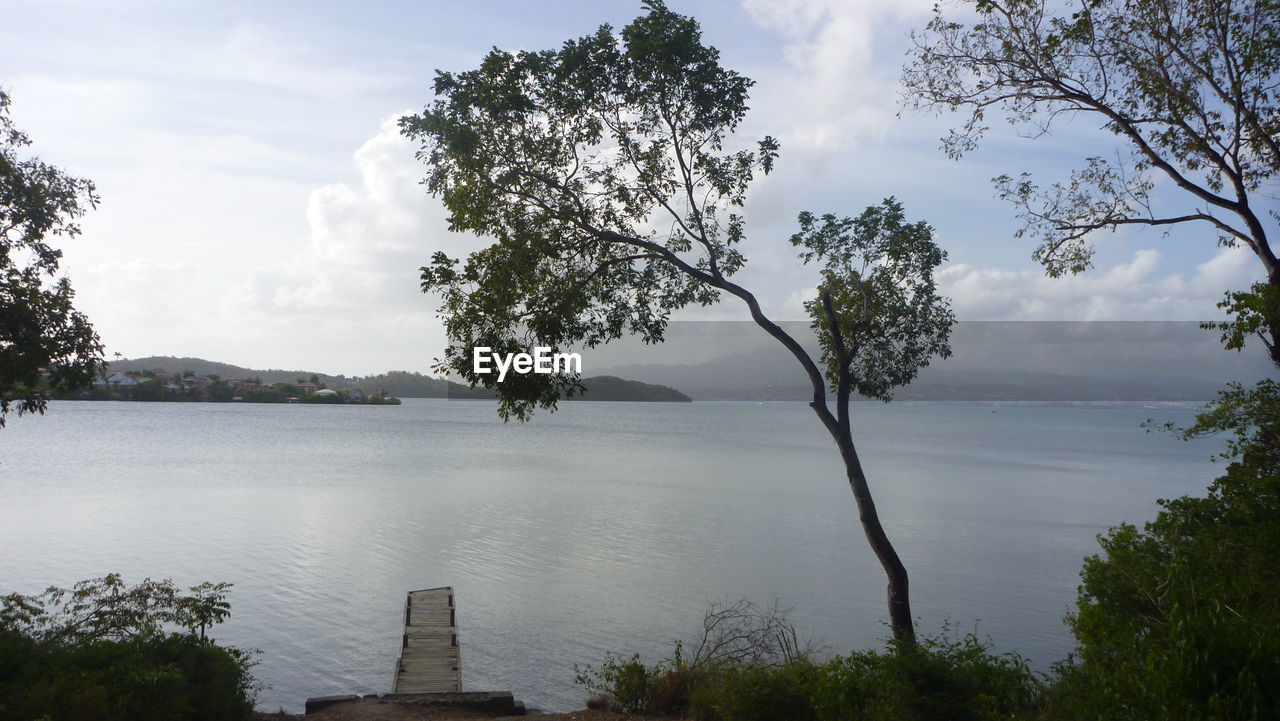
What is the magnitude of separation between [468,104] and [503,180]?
112 centimetres

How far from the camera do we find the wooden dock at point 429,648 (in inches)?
508

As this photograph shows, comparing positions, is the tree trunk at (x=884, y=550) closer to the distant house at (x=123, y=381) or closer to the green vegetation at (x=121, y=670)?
the green vegetation at (x=121, y=670)

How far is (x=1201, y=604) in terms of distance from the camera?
7250 mm

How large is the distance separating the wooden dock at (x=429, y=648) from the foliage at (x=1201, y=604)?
29.8ft

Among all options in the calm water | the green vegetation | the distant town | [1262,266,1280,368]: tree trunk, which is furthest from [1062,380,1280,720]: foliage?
the distant town

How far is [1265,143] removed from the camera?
1088cm

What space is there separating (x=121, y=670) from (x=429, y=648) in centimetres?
670

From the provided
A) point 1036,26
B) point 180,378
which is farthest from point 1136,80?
point 180,378

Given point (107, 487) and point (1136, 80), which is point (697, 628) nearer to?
point (1136, 80)

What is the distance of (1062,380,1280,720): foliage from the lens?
4.32 metres

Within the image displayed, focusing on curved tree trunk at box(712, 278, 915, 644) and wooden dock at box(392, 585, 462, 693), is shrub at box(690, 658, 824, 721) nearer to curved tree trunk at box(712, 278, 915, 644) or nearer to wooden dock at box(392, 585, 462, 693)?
curved tree trunk at box(712, 278, 915, 644)

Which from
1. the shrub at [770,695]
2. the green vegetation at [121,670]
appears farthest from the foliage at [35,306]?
the shrub at [770,695]

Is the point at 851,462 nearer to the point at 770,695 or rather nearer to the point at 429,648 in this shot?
the point at 770,695

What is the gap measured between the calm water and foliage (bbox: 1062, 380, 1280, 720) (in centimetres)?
837
